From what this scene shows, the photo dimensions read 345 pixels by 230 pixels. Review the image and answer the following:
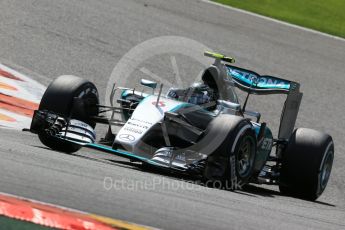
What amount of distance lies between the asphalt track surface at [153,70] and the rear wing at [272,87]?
79 cm

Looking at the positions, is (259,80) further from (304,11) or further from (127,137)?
(304,11)

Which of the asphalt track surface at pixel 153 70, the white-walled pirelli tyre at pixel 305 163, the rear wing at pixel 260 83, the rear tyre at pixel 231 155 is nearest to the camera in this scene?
the asphalt track surface at pixel 153 70

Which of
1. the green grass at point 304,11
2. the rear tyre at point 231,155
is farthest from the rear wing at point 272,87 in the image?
the green grass at point 304,11

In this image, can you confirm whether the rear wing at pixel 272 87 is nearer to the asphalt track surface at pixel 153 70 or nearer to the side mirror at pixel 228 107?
the side mirror at pixel 228 107

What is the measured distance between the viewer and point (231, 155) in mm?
7332

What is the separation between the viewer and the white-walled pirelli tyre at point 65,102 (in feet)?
26.9

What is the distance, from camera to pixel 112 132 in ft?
28.6

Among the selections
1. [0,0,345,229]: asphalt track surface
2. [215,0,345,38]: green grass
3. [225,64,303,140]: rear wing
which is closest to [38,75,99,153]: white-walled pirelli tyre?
[0,0,345,229]: asphalt track surface

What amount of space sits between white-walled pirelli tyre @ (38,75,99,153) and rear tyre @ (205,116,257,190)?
137 centimetres

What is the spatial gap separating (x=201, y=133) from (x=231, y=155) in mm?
446

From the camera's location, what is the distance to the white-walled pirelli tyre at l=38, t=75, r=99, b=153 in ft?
26.9

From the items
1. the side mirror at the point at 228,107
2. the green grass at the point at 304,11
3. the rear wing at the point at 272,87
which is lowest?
the side mirror at the point at 228,107

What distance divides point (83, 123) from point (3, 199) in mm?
3959

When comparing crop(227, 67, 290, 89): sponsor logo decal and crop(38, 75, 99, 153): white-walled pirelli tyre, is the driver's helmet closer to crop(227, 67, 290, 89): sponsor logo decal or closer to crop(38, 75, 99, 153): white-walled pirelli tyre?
crop(227, 67, 290, 89): sponsor logo decal
